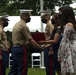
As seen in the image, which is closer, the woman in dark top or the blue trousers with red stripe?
the woman in dark top

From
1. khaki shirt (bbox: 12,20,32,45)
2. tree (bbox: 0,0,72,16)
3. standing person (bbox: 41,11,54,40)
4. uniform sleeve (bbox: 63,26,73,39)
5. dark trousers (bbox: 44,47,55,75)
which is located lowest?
dark trousers (bbox: 44,47,55,75)

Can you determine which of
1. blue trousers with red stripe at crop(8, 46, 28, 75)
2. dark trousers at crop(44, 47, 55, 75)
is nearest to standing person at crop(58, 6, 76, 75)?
blue trousers with red stripe at crop(8, 46, 28, 75)

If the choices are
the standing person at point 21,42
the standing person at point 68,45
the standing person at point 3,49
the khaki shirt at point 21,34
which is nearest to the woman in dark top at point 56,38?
the standing person at point 21,42

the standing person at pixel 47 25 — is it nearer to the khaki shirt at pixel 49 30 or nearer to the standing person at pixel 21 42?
the khaki shirt at pixel 49 30

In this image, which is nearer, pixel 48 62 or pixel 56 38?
pixel 56 38

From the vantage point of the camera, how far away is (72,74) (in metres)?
8.52

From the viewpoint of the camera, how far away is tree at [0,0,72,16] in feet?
113

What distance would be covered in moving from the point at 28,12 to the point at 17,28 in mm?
443

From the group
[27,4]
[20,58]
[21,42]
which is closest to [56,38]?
[21,42]

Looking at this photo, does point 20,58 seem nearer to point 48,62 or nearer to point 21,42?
point 21,42

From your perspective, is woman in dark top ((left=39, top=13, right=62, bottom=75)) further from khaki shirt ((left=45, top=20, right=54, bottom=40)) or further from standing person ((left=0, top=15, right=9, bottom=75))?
standing person ((left=0, top=15, right=9, bottom=75))

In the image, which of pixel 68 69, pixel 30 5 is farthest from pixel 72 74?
pixel 30 5

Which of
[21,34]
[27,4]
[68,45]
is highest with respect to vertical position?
[27,4]

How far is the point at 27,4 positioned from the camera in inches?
Result: 1363
